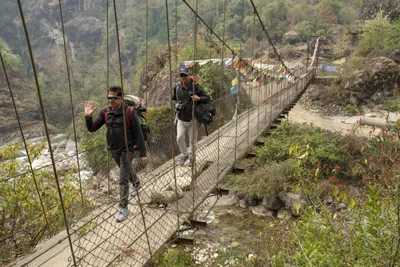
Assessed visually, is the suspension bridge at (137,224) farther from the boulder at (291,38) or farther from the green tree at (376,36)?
the boulder at (291,38)

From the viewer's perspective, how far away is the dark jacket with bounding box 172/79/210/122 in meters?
2.07

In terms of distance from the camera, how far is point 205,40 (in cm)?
796

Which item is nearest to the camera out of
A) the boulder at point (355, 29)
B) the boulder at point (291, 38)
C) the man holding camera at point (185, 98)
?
the man holding camera at point (185, 98)

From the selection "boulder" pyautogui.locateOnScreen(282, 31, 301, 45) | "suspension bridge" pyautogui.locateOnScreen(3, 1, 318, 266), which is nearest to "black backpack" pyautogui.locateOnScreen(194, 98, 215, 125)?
"suspension bridge" pyautogui.locateOnScreen(3, 1, 318, 266)

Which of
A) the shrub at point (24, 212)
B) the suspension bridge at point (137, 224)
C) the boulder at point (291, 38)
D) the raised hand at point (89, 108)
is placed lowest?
the shrub at point (24, 212)

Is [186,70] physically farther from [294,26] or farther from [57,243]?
A: [294,26]

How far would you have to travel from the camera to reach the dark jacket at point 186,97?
6.78 feet

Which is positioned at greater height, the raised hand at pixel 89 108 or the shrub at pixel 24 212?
the raised hand at pixel 89 108

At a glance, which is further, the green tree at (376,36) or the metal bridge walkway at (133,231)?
the green tree at (376,36)

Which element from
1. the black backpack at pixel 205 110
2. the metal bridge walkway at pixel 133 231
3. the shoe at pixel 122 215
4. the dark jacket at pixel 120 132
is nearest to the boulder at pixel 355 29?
the metal bridge walkway at pixel 133 231

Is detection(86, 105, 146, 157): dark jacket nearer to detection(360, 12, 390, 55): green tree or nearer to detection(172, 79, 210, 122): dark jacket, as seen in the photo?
detection(172, 79, 210, 122): dark jacket

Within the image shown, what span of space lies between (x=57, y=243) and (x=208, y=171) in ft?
3.36

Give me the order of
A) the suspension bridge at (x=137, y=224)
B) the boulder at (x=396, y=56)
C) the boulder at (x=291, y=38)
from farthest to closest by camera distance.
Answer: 1. the boulder at (x=291, y=38)
2. the boulder at (x=396, y=56)
3. the suspension bridge at (x=137, y=224)

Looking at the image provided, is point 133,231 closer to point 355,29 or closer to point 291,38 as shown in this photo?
point 355,29
